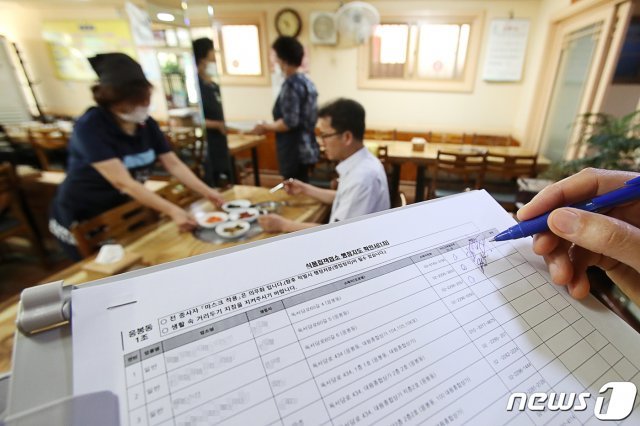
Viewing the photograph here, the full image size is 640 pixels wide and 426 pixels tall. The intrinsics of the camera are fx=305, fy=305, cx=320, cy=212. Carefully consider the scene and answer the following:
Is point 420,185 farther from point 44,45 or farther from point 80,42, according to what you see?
point 44,45

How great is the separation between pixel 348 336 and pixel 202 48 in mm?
1636

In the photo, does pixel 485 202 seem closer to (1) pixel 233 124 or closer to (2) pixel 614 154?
(2) pixel 614 154

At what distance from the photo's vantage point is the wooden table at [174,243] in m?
0.93

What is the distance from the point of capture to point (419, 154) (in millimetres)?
2908

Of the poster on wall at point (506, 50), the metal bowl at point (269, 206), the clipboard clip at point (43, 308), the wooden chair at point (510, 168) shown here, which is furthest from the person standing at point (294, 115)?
the poster on wall at point (506, 50)

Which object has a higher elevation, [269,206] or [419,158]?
[269,206]

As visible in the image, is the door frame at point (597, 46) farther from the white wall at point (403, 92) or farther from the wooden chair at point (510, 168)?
the wooden chair at point (510, 168)

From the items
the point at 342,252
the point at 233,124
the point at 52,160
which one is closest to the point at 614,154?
the point at 342,252

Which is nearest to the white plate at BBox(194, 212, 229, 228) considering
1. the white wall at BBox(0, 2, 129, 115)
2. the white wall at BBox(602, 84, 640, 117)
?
the white wall at BBox(602, 84, 640, 117)

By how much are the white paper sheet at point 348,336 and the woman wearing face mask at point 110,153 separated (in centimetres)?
95

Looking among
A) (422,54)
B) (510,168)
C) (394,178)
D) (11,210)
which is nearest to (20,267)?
(11,210)

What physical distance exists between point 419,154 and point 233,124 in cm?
263

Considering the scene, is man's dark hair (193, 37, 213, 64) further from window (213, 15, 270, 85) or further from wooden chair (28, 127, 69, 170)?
wooden chair (28, 127, 69, 170)
